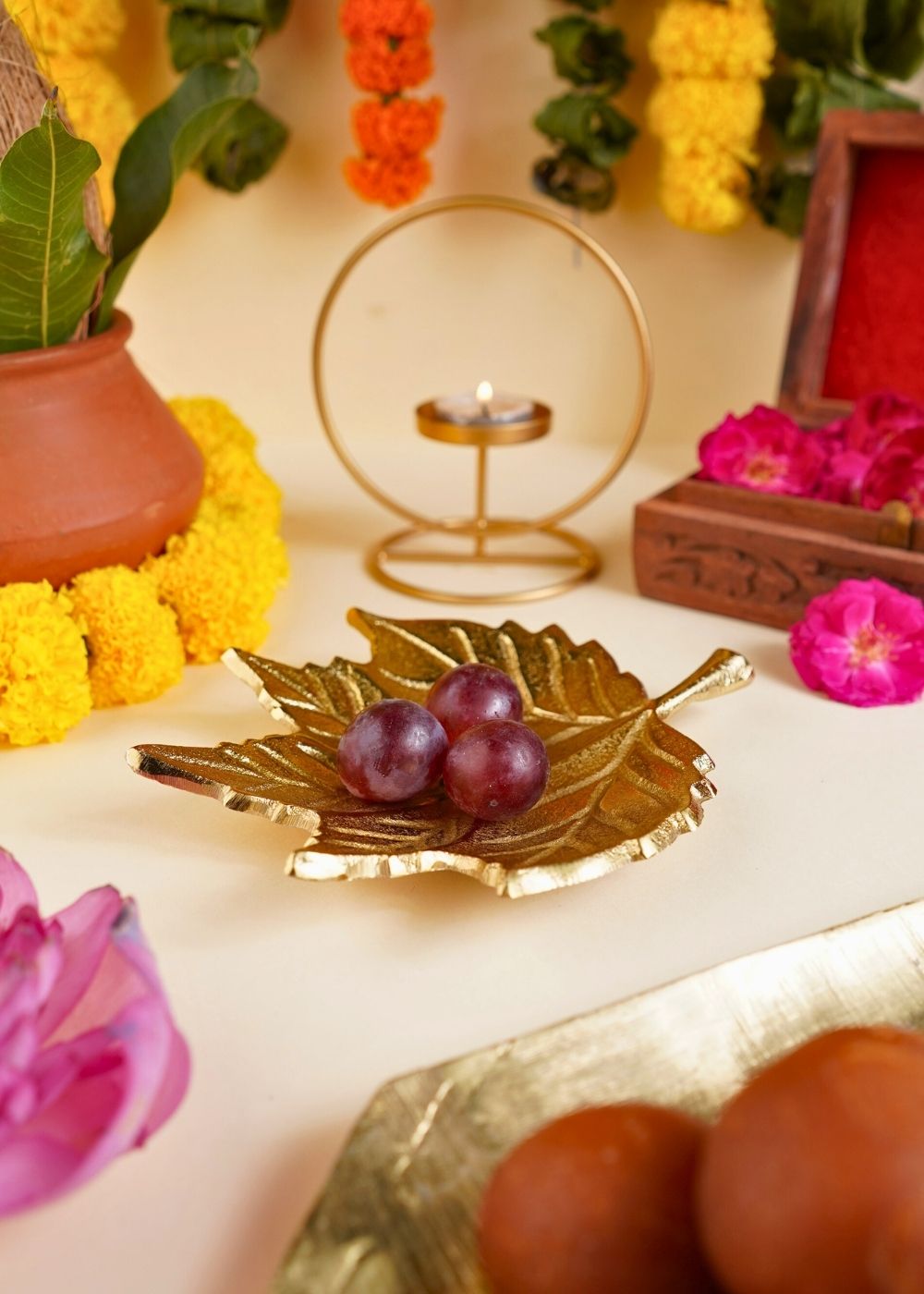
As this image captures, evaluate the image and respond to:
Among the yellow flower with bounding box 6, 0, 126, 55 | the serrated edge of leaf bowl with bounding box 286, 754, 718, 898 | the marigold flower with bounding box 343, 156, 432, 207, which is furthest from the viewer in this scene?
the marigold flower with bounding box 343, 156, 432, 207

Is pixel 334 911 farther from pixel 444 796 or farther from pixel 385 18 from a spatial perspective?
pixel 385 18

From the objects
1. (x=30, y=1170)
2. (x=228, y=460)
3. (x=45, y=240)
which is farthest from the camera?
(x=228, y=460)

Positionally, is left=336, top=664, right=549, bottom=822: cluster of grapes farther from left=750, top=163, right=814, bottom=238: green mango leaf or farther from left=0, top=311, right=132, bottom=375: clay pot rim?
left=750, top=163, right=814, bottom=238: green mango leaf

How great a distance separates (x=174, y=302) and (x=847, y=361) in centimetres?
63

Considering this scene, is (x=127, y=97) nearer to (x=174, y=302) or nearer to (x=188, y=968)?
(x=174, y=302)

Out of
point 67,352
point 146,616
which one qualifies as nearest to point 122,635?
point 146,616

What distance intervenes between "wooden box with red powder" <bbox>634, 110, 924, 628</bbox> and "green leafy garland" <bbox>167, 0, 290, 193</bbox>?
1.54 feet

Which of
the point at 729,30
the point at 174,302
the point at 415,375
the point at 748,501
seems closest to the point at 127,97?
the point at 174,302

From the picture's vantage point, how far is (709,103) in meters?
1.03

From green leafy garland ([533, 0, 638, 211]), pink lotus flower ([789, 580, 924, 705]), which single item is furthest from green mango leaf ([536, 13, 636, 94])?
pink lotus flower ([789, 580, 924, 705])

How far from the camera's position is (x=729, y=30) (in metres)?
1.00

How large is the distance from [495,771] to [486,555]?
447 millimetres

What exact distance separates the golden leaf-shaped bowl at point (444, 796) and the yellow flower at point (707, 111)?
52 cm

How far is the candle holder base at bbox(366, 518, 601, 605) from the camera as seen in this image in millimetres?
920
